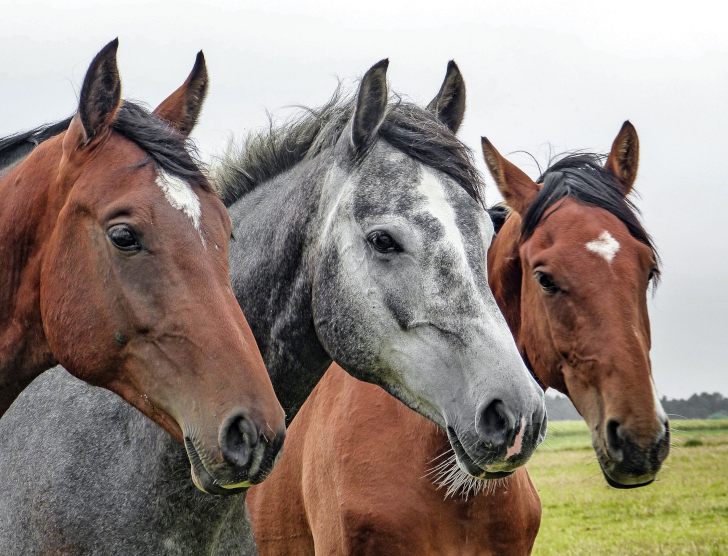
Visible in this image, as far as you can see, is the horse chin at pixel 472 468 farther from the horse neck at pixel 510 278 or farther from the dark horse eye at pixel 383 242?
the horse neck at pixel 510 278

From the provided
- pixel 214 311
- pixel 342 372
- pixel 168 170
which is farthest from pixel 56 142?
pixel 342 372

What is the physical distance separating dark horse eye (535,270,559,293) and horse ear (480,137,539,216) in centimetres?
67

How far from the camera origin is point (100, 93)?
10.1ft

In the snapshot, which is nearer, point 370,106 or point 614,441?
point 370,106

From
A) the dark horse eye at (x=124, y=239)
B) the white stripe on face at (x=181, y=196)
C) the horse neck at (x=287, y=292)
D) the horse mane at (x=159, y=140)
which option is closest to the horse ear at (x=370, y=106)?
the horse neck at (x=287, y=292)

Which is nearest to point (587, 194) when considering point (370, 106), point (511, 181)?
point (511, 181)

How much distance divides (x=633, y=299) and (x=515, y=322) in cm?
90

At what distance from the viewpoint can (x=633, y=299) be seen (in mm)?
4418

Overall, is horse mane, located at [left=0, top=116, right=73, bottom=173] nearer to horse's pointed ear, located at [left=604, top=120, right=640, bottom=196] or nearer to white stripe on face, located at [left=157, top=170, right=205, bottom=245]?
white stripe on face, located at [left=157, top=170, right=205, bottom=245]

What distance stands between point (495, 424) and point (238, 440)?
3.42 feet

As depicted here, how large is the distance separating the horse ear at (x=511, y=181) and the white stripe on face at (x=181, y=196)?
9.20ft

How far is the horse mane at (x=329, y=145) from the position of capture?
377 cm

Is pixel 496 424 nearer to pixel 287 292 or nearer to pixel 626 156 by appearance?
pixel 287 292

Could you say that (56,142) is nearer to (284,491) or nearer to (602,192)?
(284,491)
